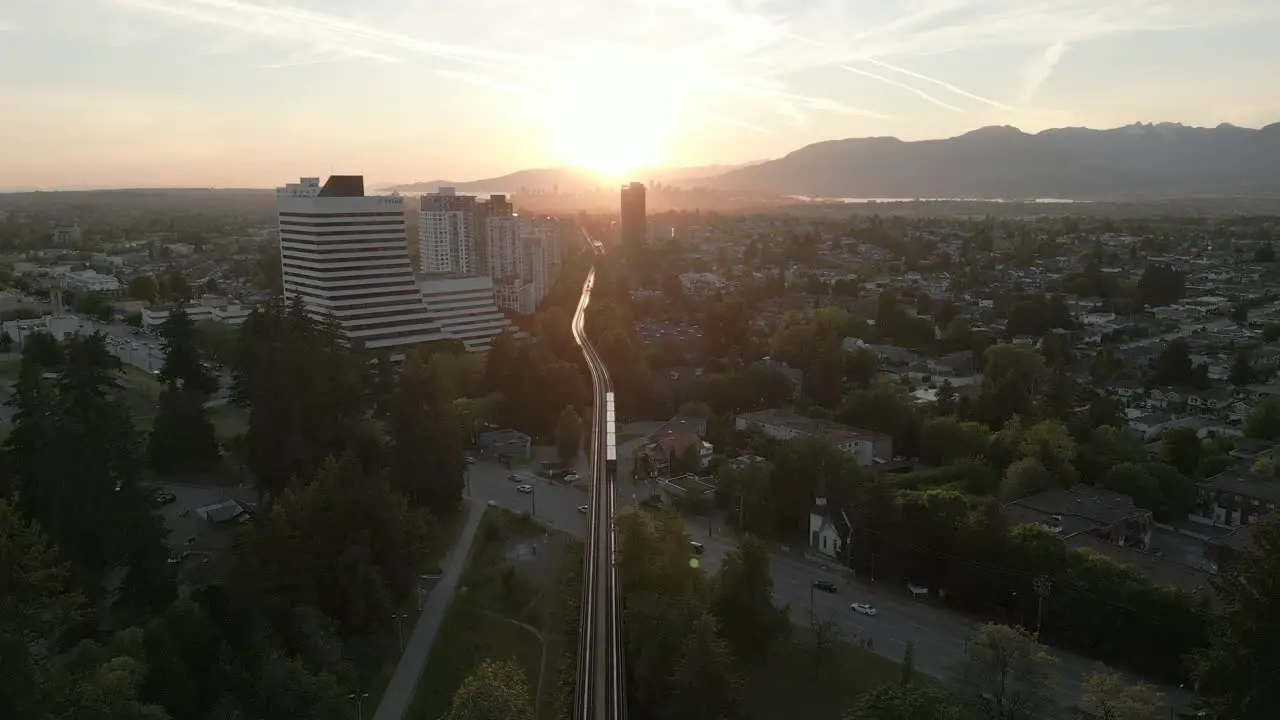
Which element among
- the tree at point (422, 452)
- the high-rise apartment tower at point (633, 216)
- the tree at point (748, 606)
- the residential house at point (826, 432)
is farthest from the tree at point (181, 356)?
the high-rise apartment tower at point (633, 216)

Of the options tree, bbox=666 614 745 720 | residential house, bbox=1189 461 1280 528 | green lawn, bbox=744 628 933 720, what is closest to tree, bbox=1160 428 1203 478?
residential house, bbox=1189 461 1280 528

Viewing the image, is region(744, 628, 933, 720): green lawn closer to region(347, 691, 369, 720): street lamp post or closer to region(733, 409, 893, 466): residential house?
region(347, 691, 369, 720): street lamp post

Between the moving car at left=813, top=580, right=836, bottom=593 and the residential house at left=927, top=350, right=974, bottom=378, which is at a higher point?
the residential house at left=927, top=350, right=974, bottom=378

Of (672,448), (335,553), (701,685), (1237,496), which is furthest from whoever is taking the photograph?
(672,448)

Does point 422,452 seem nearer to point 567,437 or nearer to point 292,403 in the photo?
point 292,403

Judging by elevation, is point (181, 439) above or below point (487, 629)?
above

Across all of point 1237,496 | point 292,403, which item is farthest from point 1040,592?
point 292,403

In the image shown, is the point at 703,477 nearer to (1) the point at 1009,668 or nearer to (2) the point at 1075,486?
(2) the point at 1075,486

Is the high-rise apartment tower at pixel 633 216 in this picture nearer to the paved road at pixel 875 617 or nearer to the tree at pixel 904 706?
the paved road at pixel 875 617
